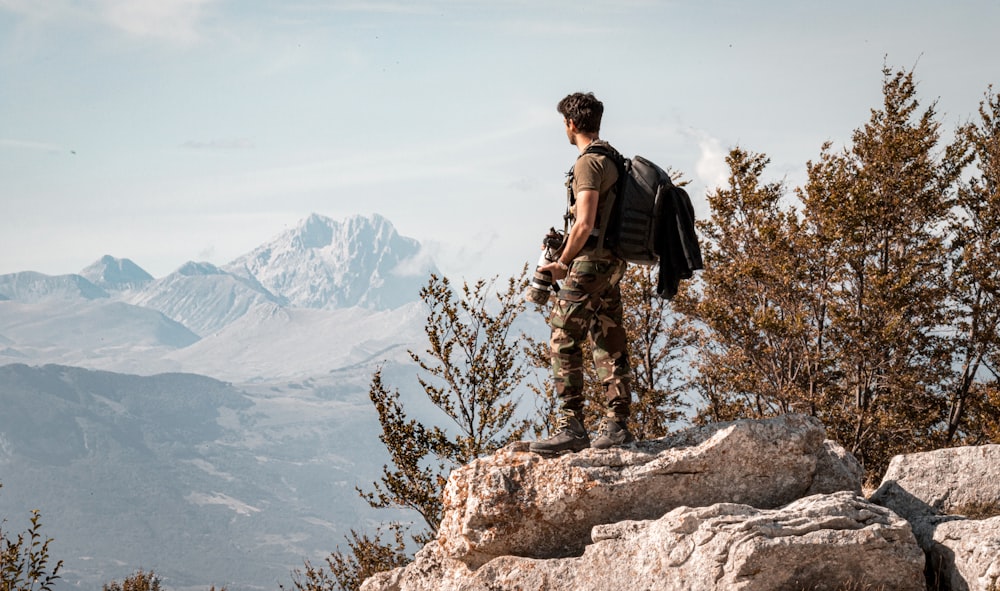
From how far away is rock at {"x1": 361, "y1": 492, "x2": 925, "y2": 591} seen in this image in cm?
898

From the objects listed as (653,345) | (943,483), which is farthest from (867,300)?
(943,483)

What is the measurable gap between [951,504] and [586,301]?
519 centimetres

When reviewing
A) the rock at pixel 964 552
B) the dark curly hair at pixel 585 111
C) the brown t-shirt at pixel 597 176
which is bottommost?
the rock at pixel 964 552

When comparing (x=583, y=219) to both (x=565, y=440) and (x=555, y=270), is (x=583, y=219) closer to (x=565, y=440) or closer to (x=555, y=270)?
(x=555, y=270)

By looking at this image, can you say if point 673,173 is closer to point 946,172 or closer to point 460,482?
point 946,172

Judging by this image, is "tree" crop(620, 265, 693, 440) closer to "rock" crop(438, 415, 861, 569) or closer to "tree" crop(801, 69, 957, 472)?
"tree" crop(801, 69, 957, 472)

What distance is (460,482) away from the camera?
10.9 m

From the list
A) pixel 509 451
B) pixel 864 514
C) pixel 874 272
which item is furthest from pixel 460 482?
pixel 874 272

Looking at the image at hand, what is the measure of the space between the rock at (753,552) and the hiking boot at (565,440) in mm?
1237

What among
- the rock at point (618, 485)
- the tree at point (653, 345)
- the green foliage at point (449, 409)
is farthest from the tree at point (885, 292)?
the rock at point (618, 485)

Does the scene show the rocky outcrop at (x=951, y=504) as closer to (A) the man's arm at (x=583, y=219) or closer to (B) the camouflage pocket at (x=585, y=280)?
(B) the camouflage pocket at (x=585, y=280)

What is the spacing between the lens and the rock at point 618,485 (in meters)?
10.4

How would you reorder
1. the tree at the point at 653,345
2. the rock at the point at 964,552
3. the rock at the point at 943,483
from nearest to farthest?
the rock at the point at 964,552 < the rock at the point at 943,483 < the tree at the point at 653,345

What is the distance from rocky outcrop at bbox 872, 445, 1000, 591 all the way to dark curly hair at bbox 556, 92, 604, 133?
19.5ft
